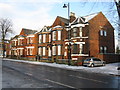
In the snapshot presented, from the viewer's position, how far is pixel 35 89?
7.98 metres

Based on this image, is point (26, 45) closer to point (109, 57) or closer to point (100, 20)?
point (100, 20)

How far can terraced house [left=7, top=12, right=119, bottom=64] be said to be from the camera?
2851cm

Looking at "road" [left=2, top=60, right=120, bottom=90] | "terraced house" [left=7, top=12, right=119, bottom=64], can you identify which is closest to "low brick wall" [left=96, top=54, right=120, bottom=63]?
"terraced house" [left=7, top=12, right=119, bottom=64]

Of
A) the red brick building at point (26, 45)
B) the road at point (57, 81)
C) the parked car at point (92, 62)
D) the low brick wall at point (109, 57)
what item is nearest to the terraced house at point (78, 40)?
the low brick wall at point (109, 57)

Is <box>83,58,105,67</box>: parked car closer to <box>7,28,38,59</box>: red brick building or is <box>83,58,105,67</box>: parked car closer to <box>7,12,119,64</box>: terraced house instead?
<box>7,12,119,64</box>: terraced house

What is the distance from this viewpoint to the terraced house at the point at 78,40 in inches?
1123

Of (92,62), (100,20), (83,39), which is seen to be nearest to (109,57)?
(83,39)

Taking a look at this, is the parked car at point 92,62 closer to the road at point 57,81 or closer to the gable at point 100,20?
the road at point 57,81

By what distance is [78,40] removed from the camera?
28500 mm

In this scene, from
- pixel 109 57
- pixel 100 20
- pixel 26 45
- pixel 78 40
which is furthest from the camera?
pixel 26 45

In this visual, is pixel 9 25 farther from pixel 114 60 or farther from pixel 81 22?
pixel 114 60

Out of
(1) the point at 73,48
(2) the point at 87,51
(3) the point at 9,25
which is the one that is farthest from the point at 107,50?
(3) the point at 9,25

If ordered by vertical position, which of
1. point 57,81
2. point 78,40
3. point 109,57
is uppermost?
point 78,40

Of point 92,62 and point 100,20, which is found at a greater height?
point 100,20
